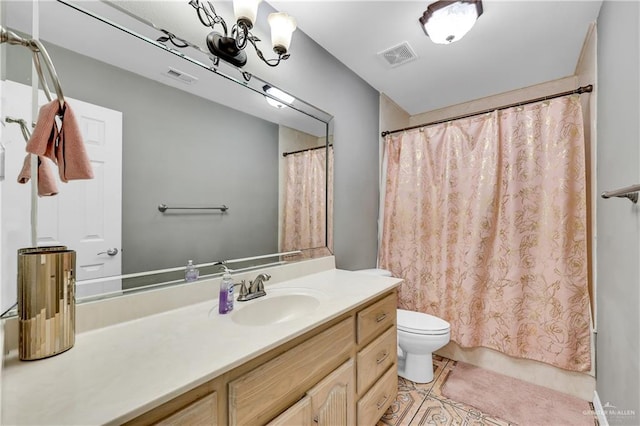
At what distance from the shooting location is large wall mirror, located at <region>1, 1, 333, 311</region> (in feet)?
2.52

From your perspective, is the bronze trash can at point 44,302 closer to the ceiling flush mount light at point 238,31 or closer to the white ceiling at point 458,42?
the ceiling flush mount light at point 238,31

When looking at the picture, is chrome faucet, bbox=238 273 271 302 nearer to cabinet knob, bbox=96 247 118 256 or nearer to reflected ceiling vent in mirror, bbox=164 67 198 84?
cabinet knob, bbox=96 247 118 256

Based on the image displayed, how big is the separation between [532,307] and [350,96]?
6.72ft

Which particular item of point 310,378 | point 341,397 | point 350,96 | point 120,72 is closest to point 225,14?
point 120,72

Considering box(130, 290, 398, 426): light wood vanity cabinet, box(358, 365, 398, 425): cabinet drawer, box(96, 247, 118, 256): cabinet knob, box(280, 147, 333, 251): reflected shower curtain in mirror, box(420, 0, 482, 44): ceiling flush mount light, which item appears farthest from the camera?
box(280, 147, 333, 251): reflected shower curtain in mirror

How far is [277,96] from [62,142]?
1.07 m

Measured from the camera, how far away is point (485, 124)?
1978 mm

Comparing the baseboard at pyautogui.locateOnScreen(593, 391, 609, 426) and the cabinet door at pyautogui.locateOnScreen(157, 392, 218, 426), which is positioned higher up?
the cabinet door at pyautogui.locateOnScreen(157, 392, 218, 426)

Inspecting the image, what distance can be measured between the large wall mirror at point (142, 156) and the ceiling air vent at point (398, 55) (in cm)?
100

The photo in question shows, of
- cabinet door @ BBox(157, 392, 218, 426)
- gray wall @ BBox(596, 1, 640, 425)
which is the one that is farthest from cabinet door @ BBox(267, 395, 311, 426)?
gray wall @ BBox(596, 1, 640, 425)

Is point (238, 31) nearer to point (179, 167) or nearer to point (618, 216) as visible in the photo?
point (179, 167)

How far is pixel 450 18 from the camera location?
147cm

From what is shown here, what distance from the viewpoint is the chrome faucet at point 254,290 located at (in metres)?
1.18

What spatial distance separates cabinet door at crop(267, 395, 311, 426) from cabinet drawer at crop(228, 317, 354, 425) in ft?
0.06
